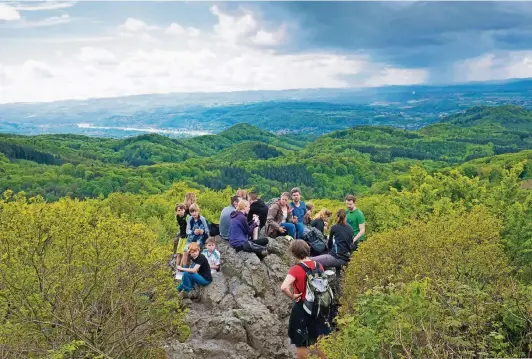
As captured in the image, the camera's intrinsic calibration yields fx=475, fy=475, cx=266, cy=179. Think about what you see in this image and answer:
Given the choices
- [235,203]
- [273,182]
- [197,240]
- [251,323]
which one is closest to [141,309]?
[251,323]

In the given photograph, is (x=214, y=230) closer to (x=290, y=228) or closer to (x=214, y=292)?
(x=290, y=228)

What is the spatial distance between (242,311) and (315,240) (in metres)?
3.86

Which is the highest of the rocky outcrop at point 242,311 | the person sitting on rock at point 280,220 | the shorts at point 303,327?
the person sitting on rock at point 280,220

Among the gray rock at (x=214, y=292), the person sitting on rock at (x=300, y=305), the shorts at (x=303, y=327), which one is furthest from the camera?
the gray rock at (x=214, y=292)

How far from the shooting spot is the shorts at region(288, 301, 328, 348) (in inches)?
382

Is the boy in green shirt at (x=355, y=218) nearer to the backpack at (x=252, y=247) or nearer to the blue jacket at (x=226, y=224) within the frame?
the backpack at (x=252, y=247)

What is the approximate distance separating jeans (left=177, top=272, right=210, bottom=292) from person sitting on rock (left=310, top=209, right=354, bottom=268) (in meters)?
3.24

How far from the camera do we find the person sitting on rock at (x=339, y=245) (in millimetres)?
13297

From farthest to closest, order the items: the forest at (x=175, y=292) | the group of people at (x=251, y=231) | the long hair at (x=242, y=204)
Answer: the long hair at (x=242, y=204) → the group of people at (x=251, y=231) → the forest at (x=175, y=292)

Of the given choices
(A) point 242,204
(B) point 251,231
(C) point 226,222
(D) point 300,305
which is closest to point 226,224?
(C) point 226,222

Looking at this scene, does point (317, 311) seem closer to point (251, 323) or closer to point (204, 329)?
point (251, 323)

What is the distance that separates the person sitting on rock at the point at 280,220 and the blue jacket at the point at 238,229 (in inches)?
64.6

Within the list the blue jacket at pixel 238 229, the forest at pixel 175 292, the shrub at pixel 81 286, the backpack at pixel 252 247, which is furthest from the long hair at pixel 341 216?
the shrub at pixel 81 286

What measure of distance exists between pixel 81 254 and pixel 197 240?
13.1 ft
